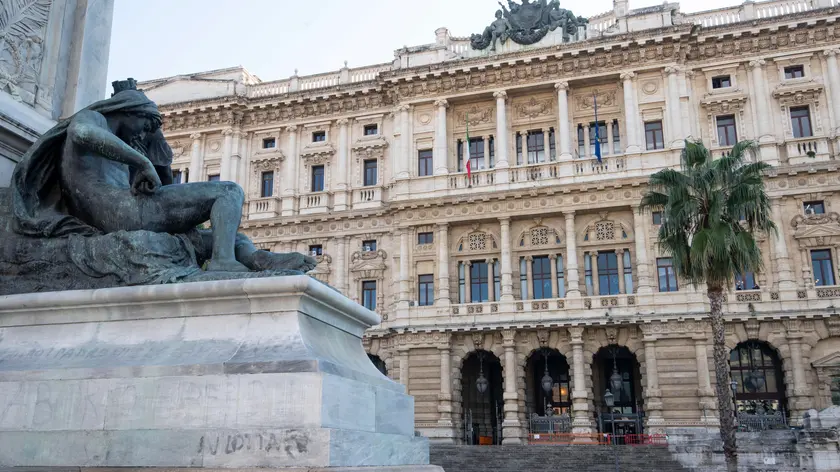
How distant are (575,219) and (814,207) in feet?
29.0

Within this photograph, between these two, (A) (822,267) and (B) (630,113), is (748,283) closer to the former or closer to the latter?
(A) (822,267)

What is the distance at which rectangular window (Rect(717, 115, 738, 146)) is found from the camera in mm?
30109

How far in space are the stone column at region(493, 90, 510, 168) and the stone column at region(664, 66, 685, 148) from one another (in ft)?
21.7

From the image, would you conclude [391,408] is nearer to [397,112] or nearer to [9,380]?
[9,380]

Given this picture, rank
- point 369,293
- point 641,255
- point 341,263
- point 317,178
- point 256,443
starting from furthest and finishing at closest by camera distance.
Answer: point 317,178 → point 341,263 → point 369,293 → point 641,255 → point 256,443

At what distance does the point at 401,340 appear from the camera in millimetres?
30688

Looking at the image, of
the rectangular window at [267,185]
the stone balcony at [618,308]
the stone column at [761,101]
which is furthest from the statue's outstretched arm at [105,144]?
the rectangular window at [267,185]

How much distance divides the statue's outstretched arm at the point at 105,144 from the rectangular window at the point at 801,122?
29.6 m

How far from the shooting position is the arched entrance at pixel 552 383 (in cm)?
3088

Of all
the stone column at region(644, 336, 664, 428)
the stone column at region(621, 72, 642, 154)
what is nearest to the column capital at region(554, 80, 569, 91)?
the stone column at region(621, 72, 642, 154)

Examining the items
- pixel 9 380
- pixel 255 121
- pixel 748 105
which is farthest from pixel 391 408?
pixel 255 121

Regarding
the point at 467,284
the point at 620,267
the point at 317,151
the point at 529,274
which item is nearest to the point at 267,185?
the point at 317,151

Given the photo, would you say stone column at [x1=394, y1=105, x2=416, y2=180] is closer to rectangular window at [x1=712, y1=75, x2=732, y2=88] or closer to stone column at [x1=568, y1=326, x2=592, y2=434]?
stone column at [x1=568, y1=326, x2=592, y2=434]

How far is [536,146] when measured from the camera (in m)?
32.2
